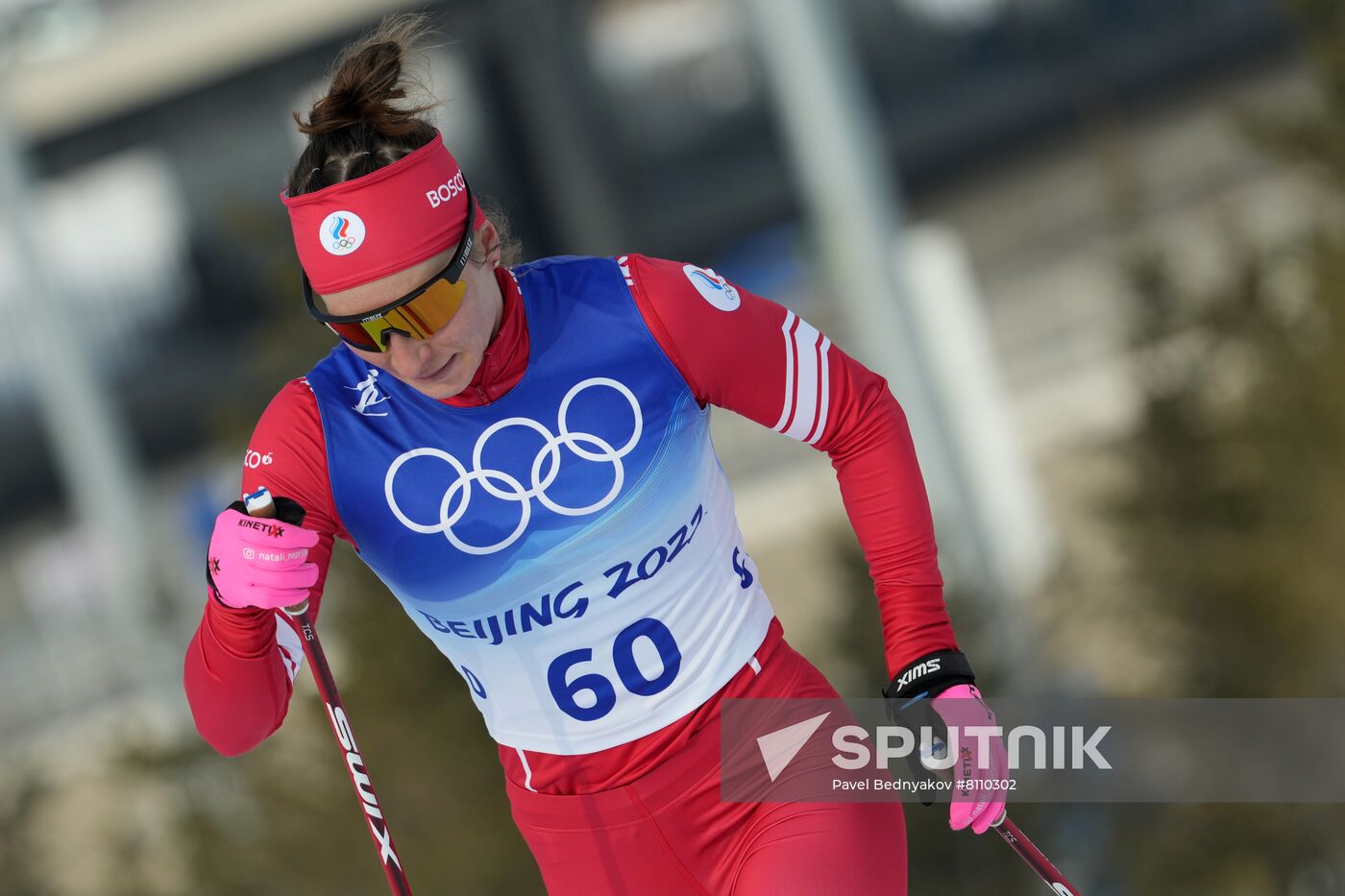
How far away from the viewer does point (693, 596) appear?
2.96 m

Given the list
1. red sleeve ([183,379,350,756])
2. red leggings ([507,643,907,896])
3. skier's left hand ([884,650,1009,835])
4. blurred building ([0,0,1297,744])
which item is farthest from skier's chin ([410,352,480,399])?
blurred building ([0,0,1297,744])

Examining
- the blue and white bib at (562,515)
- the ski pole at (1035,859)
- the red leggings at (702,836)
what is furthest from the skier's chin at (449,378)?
the ski pole at (1035,859)

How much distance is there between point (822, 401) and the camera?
2955mm

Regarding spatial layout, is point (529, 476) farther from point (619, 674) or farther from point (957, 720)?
point (957, 720)

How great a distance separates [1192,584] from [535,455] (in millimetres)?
5290

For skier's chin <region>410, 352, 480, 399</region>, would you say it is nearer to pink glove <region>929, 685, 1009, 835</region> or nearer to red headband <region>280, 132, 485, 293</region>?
red headband <region>280, 132, 485, 293</region>

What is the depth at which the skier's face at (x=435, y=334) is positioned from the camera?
2662 millimetres

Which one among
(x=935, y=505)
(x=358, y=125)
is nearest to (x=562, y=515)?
(x=358, y=125)

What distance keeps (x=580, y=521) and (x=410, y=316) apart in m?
0.49

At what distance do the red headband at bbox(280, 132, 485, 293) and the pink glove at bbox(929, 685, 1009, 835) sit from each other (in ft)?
3.90

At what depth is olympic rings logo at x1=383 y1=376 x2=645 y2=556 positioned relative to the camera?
2.85 m

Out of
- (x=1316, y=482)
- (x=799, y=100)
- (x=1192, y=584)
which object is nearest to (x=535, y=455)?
(x=1316, y=482)

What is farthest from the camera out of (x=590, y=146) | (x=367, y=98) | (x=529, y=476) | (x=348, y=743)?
(x=590, y=146)

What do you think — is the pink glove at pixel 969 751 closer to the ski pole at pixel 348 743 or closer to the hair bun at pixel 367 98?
the ski pole at pixel 348 743
